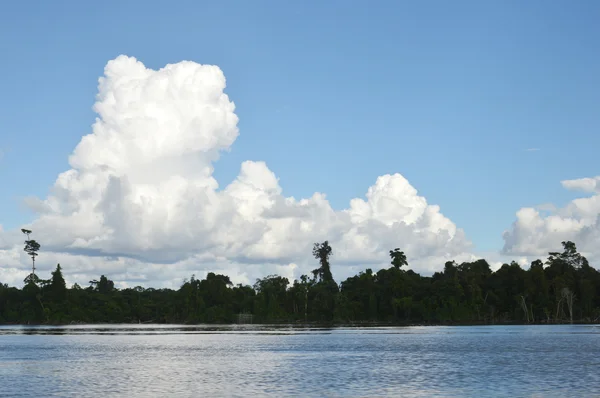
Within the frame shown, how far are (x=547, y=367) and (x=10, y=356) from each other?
2477 inches

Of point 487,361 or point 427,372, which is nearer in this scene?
point 427,372

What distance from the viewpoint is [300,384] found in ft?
178

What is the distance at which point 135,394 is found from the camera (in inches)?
1943

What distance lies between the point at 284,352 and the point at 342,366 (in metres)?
24.9

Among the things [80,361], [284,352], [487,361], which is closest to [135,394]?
[80,361]

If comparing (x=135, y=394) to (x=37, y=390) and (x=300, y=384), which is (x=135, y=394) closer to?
(x=37, y=390)

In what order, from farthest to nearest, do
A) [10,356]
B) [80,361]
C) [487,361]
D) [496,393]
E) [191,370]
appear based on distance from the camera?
[10,356], [80,361], [487,361], [191,370], [496,393]

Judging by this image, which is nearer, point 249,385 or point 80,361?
point 249,385

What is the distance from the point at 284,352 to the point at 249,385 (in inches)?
1556

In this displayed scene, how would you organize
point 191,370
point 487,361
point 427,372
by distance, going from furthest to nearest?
point 487,361, point 191,370, point 427,372

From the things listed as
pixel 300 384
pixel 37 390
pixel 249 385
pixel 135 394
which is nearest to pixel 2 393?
pixel 37 390

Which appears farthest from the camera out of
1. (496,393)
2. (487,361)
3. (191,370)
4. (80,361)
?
(80,361)

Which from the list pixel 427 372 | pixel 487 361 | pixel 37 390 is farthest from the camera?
pixel 487 361

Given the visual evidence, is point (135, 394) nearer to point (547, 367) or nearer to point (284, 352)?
point (547, 367)
